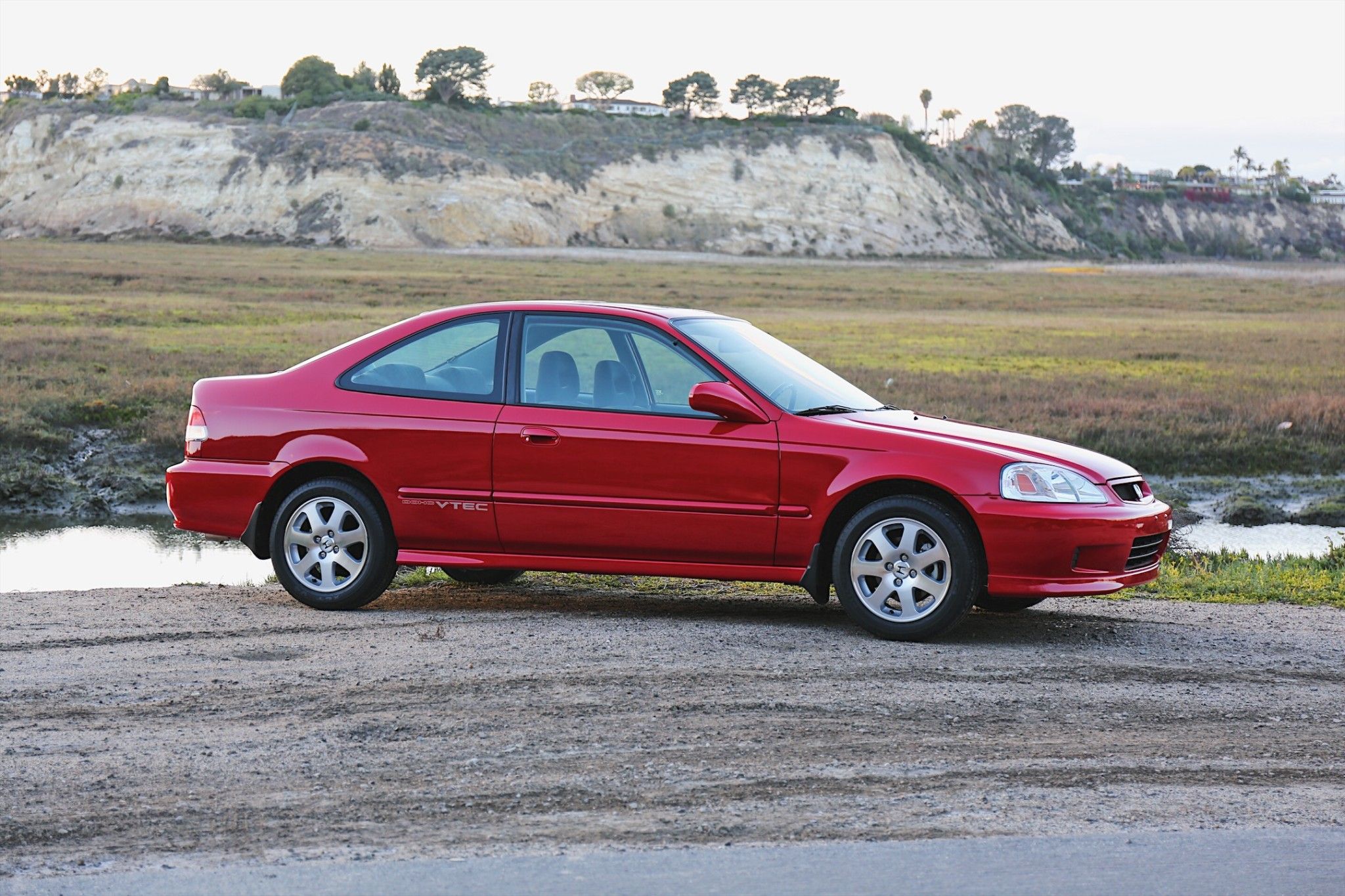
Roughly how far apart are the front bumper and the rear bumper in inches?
144

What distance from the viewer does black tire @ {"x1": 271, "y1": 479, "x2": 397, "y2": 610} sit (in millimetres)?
7707

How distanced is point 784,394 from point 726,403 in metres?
0.44

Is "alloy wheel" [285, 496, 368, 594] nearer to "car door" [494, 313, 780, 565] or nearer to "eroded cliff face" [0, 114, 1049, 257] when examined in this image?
"car door" [494, 313, 780, 565]

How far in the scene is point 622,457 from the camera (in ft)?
24.0

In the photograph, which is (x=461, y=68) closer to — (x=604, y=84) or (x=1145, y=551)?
(x=604, y=84)

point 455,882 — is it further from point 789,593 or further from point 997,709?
point 789,593

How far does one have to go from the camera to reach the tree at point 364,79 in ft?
444

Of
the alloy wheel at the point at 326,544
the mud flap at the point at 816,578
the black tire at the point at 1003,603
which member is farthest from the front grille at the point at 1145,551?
the alloy wheel at the point at 326,544

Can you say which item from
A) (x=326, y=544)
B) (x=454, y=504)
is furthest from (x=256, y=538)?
(x=454, y=504)

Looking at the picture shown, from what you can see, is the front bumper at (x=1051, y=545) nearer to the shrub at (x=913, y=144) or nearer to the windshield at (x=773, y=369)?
the windshield at (x=773, y=369)

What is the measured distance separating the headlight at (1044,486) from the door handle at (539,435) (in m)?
2.17

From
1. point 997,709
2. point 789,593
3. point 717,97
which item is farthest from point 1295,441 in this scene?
point 717,97

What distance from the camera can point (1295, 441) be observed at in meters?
18.9

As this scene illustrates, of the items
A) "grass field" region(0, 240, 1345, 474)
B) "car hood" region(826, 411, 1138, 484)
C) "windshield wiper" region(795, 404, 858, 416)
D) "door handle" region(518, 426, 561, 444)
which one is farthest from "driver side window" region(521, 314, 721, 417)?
"grass field" region(0, 240, 1345, 474)
